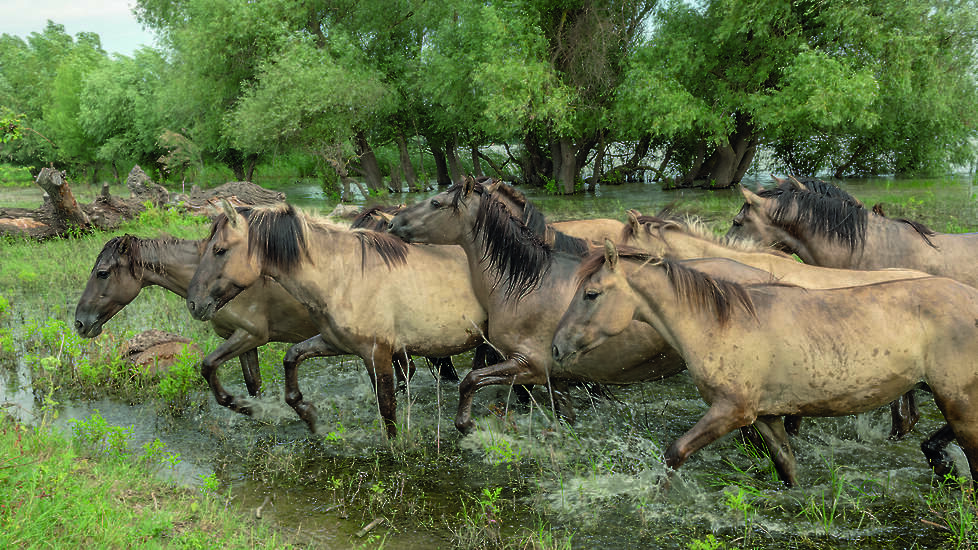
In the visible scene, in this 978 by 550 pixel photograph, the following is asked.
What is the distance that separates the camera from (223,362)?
21.5ft

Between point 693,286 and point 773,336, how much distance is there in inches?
23.4

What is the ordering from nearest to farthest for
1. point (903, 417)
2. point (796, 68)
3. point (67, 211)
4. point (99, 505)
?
point (99, 505)
point (903, 417)
point (67, 211)
point (796, 68)

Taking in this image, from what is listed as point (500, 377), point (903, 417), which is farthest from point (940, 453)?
point (500, 377)

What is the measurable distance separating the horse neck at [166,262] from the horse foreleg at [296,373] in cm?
147

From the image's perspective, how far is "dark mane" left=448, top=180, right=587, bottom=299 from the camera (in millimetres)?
5805

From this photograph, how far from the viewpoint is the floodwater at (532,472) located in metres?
4.43

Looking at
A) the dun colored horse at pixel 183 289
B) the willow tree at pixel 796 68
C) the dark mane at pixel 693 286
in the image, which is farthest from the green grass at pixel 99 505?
the willow tree at pixel 796 68

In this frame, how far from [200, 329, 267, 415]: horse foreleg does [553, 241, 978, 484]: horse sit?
140 inches

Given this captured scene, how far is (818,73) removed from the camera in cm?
2011

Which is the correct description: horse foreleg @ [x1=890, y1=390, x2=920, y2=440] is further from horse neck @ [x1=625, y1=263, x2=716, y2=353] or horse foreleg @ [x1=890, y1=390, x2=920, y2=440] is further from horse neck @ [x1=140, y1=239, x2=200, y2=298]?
horse neck @ [x1=140, y1=239, x2=200, y2=298]

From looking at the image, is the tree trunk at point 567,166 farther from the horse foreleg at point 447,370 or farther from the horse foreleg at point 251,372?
the horse foreleg at point 251,372

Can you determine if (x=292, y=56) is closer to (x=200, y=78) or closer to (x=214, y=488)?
(x=200, y=78)

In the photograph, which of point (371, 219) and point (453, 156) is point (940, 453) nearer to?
point (371, 219)

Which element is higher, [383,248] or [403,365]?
[383,248]
